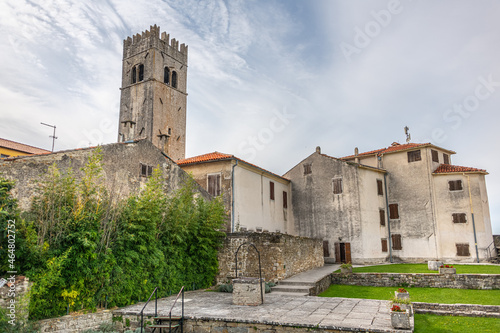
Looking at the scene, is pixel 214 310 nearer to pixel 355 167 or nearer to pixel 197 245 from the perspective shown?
pixel 197 245

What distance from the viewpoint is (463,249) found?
25.5m

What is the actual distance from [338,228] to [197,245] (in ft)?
47.5

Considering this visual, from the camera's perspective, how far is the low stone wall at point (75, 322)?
30.8 feet

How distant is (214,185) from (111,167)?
777 centimetres

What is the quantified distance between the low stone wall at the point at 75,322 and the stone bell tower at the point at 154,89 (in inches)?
1122

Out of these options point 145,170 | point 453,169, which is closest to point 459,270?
point 453,169

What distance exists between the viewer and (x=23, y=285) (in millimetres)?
8984

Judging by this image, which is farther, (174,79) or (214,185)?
(174,79)

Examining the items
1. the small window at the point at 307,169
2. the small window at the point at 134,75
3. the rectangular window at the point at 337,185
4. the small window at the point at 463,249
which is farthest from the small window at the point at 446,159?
the small window at the point at 134,75

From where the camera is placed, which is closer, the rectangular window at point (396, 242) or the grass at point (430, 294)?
the grass at point (430, 294)

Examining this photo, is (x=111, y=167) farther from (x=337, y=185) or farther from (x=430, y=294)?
(x=337, y=185)

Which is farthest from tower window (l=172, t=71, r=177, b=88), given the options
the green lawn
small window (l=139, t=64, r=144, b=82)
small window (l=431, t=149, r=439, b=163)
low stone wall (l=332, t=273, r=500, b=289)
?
low stone wall (l=332, t=273, r=500, b=289)

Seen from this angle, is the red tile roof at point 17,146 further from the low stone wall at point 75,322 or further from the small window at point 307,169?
the low stone wall at point 75,322

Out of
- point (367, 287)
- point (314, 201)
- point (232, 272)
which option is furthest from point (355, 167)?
point (232, 272)
